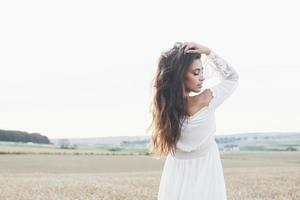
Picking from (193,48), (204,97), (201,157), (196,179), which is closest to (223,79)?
(204,97)

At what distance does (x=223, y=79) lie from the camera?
4461mm

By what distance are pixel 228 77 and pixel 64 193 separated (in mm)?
10677

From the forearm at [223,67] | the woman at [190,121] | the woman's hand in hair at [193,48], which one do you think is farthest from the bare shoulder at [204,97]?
the woman's hand in hair at [193,48]

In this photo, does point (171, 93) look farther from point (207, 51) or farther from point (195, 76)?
point (207, 51)

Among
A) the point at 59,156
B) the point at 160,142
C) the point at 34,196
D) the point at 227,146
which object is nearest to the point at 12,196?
the point at 34,196

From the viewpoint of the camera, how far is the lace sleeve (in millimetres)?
4398

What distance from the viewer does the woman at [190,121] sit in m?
4.32

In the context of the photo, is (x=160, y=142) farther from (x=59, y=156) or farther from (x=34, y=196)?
(x=59, y=156)

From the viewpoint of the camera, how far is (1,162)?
43281mm

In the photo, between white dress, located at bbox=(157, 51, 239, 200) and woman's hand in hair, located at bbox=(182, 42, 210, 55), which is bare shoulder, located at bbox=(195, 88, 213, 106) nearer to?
white dress, located at bbox=(157, 51, 239, 200)

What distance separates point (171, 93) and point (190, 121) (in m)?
0.23

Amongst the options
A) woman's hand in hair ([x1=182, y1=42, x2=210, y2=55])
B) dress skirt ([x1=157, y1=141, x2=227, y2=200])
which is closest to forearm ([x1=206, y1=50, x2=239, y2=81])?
woman's hand in hair ([x1=182, y1=42, x2=210, y2=55])

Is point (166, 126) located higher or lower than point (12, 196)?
higher

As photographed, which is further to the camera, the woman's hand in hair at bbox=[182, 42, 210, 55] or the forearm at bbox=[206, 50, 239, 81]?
the forearm at bbox=[206, 50, 239, 81]
